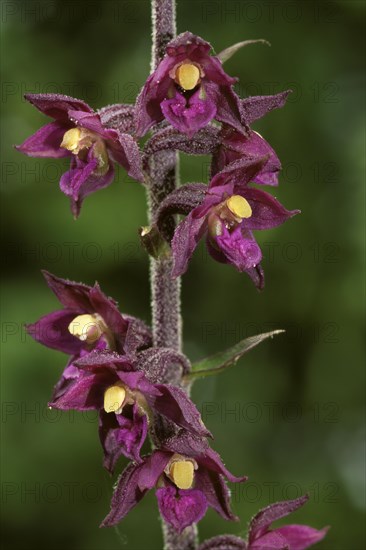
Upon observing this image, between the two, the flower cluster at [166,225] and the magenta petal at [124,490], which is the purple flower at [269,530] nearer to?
the flower cluster at [166,225]

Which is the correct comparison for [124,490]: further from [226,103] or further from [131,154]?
[226,103]

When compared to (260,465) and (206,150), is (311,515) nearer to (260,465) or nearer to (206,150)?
(260,465)

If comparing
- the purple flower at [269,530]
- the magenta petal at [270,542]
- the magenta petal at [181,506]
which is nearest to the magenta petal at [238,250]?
the magenta petal at [181,506]

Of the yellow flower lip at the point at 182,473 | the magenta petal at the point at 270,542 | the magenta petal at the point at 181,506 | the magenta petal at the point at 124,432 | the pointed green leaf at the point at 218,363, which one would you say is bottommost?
the magenta petal at the point at 270,542

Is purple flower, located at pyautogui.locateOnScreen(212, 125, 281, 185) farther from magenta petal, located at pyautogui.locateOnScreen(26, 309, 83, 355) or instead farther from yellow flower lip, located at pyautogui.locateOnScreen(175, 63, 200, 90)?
magenta petal, located at pyautogui.locateOnScreen(26, 309, 83, 355)

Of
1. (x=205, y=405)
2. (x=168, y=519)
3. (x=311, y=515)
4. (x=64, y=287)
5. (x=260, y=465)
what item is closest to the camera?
(x=168, y=519)

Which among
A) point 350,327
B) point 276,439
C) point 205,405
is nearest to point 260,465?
point 276,439

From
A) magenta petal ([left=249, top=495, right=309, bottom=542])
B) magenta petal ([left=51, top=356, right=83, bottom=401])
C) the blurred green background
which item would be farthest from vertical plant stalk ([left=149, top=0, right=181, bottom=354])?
the blurred green background
